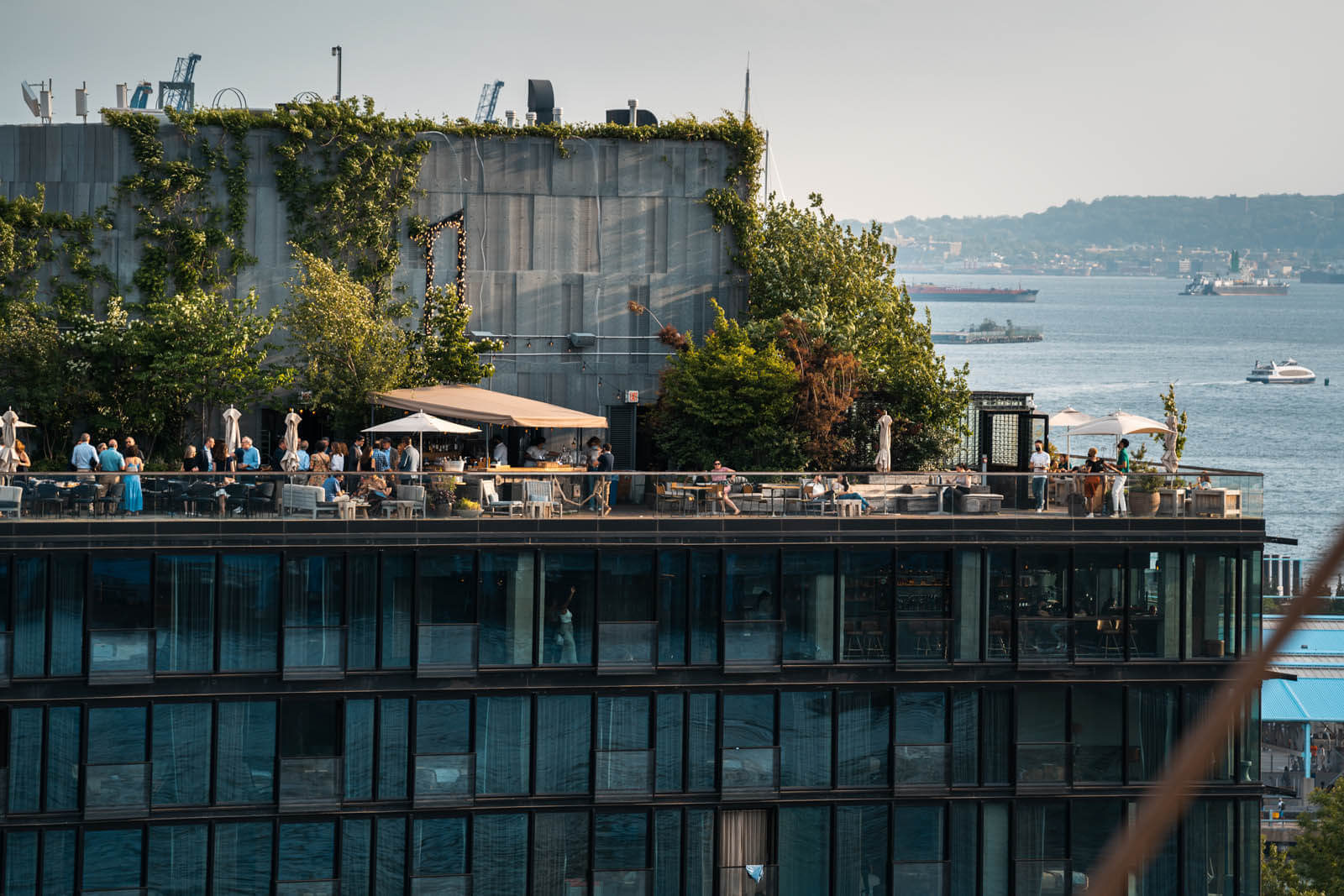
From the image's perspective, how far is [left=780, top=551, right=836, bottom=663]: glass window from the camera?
1145 inches

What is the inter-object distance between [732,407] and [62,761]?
16876mm

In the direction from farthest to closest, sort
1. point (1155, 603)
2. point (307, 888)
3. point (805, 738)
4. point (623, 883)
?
point (1155, 603) → point (805, 738) → point (623, 883) → point (307, 888)

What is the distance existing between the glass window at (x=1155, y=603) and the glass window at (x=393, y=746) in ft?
43.1

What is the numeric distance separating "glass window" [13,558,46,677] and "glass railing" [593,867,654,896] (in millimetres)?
9966

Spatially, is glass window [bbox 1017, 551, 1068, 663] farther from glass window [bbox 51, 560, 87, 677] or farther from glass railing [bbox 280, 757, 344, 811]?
glass window [bbox 51, 560, 87, 677]

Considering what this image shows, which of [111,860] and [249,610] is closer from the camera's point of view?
[111,860]

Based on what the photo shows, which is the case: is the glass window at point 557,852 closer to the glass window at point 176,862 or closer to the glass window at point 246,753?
the glass window at point 246,753

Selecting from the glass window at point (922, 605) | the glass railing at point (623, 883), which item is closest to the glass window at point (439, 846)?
the glass railing at point (623, 883)

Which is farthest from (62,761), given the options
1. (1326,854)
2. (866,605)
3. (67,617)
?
(1326,854)

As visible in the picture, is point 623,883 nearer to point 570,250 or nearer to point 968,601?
point 968,601

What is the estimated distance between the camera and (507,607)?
28.4 m

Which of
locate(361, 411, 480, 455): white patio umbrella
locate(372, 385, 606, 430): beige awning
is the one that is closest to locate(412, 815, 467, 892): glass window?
locate(361, 411, 480, 455): white patio umbrella

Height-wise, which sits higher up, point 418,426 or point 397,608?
point 418,426

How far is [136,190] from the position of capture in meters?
40.7
